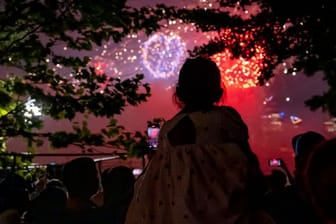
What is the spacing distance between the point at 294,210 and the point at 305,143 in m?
0.98

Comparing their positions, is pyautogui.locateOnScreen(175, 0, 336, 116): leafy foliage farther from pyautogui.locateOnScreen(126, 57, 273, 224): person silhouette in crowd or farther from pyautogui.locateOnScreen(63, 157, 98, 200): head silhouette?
pyautogui.locateOnScreen(126, 57, 273, 224): person silhouette in crowd

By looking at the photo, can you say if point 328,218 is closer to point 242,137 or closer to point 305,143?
point 242,137

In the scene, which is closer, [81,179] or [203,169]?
[203,169]

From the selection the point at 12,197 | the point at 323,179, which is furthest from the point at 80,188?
the point at 323,179

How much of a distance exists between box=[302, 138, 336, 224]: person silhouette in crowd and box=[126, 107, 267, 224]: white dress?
1.96 feet

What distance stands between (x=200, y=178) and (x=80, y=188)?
186 cm

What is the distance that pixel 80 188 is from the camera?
4016mm

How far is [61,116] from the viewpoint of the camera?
6.23 m

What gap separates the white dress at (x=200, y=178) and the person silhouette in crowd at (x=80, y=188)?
1269 millimetres

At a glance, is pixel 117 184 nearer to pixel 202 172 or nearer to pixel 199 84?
pixel 199 84

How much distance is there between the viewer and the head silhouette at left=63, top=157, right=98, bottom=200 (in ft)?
13.1

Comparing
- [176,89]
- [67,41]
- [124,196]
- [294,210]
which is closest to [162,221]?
[176,89]

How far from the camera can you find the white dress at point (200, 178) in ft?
7.74

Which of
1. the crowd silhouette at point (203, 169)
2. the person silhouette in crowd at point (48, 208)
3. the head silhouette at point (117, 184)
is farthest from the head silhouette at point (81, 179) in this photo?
the crowd silhouette at point (203, 169)
